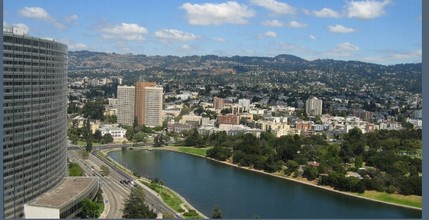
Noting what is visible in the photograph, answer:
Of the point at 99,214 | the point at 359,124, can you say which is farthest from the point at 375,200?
the point at 359,124

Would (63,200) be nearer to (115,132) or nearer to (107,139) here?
(107,139)

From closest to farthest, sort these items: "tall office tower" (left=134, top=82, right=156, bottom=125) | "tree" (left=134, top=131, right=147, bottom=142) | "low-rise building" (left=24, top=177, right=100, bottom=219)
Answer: "low-rise building" (left=24, top=177, right=100, bottom=219), "tree" (left=134, top=131, right=147, bottom=142), "tall office tower" (left=134, top=82, right=156, bottom=125)

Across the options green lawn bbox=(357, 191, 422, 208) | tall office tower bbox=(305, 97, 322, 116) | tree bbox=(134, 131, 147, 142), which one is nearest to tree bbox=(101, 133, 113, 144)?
tree bbox=(134, 131, 147, 142)

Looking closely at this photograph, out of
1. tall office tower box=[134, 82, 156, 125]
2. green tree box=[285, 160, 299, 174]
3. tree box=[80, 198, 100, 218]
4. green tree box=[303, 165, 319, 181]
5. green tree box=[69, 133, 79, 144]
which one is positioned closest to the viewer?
tree box=[80, 198, 100, 218]

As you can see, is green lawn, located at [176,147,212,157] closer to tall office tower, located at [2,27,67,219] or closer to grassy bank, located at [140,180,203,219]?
grassy bank, located at [140,180,203,219]

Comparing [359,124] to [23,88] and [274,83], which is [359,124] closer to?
[23,88]

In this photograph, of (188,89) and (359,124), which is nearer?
(359,124)

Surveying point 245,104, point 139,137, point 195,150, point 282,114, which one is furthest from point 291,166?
point 245,104
